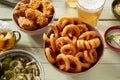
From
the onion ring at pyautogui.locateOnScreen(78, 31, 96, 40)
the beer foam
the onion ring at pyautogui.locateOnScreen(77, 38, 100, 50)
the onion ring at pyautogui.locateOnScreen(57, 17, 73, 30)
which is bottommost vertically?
the onion ring at pyautogui.locateOnScreen(77, 38, 100, 50)

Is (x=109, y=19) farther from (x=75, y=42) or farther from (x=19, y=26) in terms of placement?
(x=19, y=26)

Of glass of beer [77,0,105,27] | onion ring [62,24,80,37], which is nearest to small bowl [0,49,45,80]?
onion ring [62,24,80,37]

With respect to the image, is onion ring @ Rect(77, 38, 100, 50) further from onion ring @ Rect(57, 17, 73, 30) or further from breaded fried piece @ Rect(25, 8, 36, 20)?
breaded fried piece @ Rect(25, 8, 36, 20)

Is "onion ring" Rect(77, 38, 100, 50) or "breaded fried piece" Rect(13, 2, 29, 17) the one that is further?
"breaded fried piece" Rect(13, 2, 29, 17)

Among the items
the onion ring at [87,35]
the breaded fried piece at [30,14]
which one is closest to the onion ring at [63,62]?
the onion ring at [87,35]

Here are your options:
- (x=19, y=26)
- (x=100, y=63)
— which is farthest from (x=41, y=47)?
(x=100, y=63)

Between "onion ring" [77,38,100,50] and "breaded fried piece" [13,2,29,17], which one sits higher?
"breaded fried piece" [13,2,29,17]
